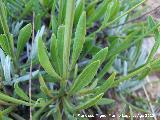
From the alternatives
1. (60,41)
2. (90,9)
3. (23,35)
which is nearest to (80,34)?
(60,41)

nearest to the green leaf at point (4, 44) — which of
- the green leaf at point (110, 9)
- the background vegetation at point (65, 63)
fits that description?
the background vegetation at point (65, 63)

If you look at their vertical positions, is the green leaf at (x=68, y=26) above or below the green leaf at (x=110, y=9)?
below

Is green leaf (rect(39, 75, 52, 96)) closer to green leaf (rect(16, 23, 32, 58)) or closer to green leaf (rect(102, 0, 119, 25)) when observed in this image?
green leaf (rect(16, 23, 32, 58))

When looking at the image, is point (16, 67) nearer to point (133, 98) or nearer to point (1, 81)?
point (1, 81)

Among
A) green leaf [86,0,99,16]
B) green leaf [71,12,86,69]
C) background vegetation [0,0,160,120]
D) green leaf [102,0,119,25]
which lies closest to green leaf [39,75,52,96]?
background vegetation [0,0,160,120]

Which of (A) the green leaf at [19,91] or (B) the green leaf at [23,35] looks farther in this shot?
(B) the green leaf at [23,35]

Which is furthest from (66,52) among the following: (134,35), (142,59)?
(142,59)

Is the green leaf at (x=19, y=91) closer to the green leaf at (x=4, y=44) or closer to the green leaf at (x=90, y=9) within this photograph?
the green leaf at (x=4, y=44)

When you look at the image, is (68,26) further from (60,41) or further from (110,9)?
(110,9)
